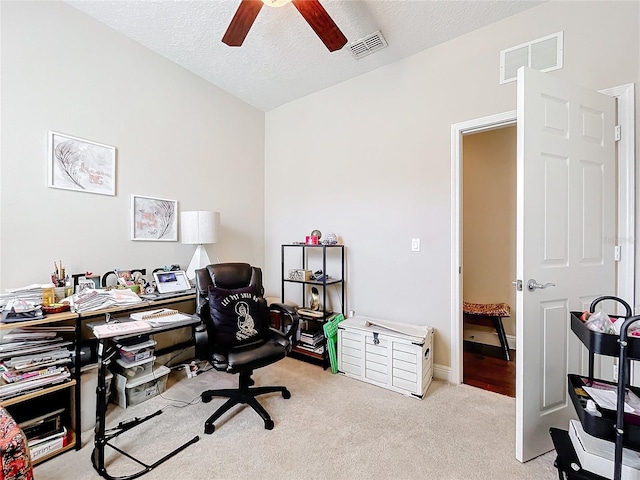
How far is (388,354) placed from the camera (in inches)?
94.2

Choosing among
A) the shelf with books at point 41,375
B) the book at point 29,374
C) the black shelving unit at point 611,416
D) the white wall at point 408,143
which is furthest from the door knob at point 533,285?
the book at point 29,374

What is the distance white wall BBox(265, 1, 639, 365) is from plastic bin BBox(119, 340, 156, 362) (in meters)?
1.86

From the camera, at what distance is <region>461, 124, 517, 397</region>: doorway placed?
11.1 ft

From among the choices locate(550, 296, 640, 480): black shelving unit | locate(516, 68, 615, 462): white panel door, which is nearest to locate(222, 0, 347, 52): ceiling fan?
locate(516, 68, 615, 462): white panel door

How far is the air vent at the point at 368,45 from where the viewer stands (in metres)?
2.39

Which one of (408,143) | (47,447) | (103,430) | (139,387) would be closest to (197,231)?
(139,387)

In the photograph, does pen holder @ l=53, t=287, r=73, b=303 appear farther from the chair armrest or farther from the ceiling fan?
the ceiling fan

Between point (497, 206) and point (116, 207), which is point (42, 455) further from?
point (497, 206)

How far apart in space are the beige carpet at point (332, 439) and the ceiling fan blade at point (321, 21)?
99.0 inches

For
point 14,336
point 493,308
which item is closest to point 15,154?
point 14,336

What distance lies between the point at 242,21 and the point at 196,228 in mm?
1673

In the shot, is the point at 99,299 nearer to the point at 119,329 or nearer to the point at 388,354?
the point at 119,329

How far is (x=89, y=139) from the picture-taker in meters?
2.25

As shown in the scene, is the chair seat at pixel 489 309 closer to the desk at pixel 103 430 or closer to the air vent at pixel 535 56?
the air vent at pixel 535 56
